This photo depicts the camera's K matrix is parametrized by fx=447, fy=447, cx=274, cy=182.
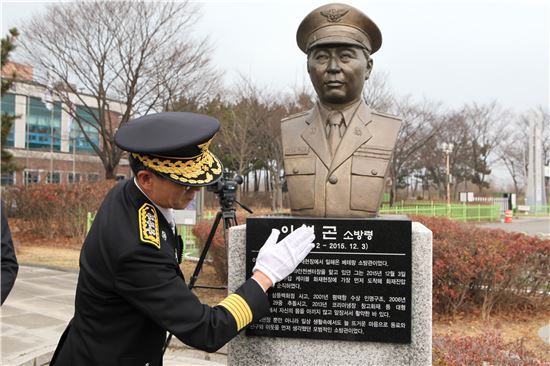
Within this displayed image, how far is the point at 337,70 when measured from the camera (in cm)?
294

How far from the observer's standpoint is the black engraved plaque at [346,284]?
104 inches

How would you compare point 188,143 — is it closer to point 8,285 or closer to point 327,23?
point 8,285

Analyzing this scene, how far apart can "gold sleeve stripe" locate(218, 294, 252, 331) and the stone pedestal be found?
979 millimetres

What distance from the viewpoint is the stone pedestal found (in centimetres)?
266

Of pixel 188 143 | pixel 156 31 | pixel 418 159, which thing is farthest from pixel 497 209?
pixel 188 143

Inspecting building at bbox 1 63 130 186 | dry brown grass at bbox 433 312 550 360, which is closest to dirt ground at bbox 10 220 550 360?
dry brown grass at bbox 433 312 550 360

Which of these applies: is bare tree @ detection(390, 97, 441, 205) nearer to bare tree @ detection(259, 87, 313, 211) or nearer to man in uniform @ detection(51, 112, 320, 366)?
bare tree @ detection(259, 87, 313, 211)

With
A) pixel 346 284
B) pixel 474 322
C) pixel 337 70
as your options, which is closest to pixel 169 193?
pixel 346 284

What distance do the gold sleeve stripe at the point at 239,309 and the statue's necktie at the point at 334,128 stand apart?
4.94 ft

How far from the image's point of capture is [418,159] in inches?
1390

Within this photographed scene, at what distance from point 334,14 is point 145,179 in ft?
5.88

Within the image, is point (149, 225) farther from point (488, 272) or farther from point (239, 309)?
point (488, 272)

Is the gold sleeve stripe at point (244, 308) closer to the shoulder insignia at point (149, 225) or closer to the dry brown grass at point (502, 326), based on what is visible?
the shoulder insignia at point (149, 225)

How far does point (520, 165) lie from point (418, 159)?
1176 centimetres
